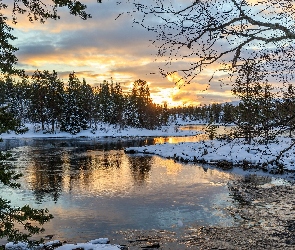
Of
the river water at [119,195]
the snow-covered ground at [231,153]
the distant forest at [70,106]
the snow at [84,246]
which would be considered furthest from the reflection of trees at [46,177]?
the distant forest at [70,106]

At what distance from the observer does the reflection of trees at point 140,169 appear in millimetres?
22391

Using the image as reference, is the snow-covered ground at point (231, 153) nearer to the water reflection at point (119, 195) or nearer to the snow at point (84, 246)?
the water reflection at point (119, 195)

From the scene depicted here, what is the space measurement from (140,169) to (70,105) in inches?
2099

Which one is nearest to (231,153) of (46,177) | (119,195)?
(119,195)

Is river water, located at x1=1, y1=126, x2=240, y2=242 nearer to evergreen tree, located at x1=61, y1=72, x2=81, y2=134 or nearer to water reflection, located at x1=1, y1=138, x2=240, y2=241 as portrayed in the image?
water reflection, located at x1=1, y1=138, x2=240, y2=241

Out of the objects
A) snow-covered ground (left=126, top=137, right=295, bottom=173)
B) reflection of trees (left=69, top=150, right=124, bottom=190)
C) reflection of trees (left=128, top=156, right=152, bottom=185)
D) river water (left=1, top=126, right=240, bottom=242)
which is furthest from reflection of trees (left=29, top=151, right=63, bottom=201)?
snow-covered ground (left=126, top=137, right=295, bottom=173)

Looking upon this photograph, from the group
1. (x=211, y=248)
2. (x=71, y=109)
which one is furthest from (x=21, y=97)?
(x=211, y=248)

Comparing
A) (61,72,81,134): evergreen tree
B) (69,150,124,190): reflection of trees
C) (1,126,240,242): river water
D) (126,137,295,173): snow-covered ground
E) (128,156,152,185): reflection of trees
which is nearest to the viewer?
(1,126,240,242): river water

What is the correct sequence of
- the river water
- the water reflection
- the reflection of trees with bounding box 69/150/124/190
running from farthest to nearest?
the reflection of trees with bounding box 69/150/124/190, the water reflection, the river water

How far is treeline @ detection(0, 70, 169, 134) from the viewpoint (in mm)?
77500

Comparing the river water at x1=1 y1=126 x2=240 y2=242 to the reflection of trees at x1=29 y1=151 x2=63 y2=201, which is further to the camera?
the reflection of trees at x1=29 y1=151 x2=63 y2=201

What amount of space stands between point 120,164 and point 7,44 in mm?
21567

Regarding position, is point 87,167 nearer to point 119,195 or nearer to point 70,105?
point 119,195

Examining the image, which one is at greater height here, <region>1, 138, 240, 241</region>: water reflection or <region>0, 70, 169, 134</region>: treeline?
<region>0, 70, 169, 134</region>: treeline
